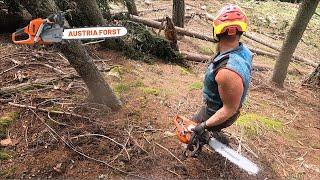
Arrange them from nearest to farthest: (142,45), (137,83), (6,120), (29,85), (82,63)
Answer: (82,63) → (6,120) → (29,85) → (137,83) → (142,45)

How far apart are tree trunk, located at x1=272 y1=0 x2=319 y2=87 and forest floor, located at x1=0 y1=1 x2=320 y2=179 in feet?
1.57

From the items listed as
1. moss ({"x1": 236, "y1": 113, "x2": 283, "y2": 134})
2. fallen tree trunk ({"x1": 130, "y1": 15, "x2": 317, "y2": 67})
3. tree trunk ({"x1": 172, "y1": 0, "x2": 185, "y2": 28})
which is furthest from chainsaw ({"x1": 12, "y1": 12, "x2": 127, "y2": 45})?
tree trunk ({"x1": 172, "y1": 0, "x2": 185, "y2": 28})

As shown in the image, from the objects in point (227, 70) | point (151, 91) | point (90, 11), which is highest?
point (227, 70)

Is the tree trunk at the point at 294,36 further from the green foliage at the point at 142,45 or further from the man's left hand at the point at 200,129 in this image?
the man's left hand at the point at 200,129

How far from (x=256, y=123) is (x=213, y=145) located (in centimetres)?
174

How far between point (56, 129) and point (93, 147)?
48 cm

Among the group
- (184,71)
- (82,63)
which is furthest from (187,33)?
(82,63)

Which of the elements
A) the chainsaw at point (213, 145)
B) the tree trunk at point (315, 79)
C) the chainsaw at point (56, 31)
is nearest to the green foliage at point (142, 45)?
the tree trunk at point (315, 79)

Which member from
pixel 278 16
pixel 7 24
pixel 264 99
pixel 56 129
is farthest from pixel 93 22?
pixel 278 16

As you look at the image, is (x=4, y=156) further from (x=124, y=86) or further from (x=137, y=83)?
(x=137, y=83)

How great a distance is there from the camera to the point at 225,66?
3068 mm

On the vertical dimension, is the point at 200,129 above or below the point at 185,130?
above

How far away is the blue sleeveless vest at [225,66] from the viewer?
3065 millimetres

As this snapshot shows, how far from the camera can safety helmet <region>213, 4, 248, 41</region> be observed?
3.04 metres
